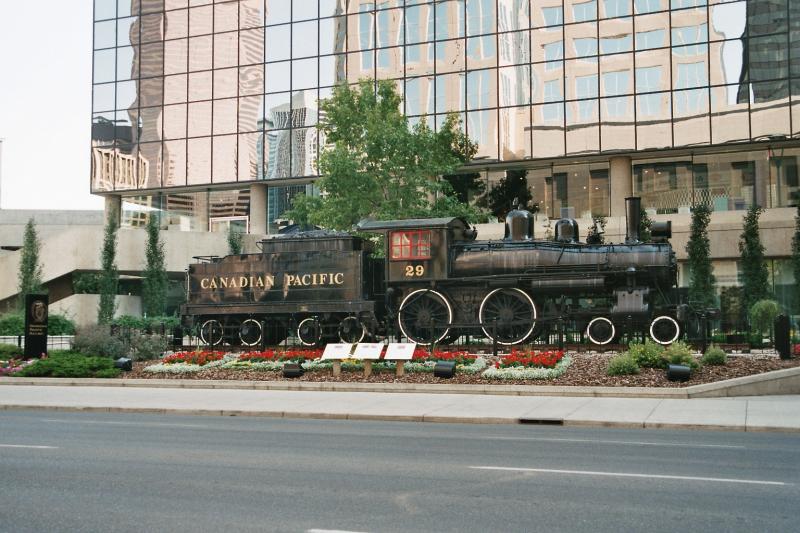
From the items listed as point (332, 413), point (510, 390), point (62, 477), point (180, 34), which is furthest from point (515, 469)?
point (180, 34)

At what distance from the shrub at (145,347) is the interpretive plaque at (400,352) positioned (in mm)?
9660

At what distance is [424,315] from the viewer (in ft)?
82.0

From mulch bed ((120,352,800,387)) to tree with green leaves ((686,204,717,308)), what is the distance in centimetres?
1883

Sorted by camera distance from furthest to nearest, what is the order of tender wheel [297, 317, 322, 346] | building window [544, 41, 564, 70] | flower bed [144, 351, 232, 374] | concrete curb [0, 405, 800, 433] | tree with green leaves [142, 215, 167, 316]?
1. tree with green leaves [142, 215, 167, 316]
2. building window [544, 41, 564, 70]
3. tender wheel [297, 317, 322, 346]
4. flower bed [144, 351, 232, 374]
5. concrete curb [0, 405, 800, 433]

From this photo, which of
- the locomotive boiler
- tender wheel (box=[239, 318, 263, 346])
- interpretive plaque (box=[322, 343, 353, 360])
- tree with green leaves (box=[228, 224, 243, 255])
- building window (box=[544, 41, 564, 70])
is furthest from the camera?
tree with green leaves (box=[228, 224, 243, 255])

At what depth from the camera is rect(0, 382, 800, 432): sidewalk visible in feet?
44.0

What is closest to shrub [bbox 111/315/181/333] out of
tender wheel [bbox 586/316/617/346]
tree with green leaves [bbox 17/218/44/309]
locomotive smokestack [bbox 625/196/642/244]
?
tree with green leaves [bbox 17/218/44/309]

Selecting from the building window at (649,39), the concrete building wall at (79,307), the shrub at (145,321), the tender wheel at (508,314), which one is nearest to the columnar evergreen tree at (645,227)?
the building window at (649,39)

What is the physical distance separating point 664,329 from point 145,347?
15.3 m

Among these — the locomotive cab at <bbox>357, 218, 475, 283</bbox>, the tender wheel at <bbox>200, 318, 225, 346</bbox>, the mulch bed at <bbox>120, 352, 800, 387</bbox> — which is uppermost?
the locomotive cab at <bbox>357, 218, 475, 283</bbox>

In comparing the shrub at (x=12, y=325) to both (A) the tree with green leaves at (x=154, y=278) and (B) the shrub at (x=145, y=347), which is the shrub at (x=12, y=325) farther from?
(B) the shrub at (x=145, y=347)

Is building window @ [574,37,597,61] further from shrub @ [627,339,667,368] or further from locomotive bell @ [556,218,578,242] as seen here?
shrub @ [627,339,667,368]

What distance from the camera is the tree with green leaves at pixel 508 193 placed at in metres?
46.4

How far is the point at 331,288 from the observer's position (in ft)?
87.1
